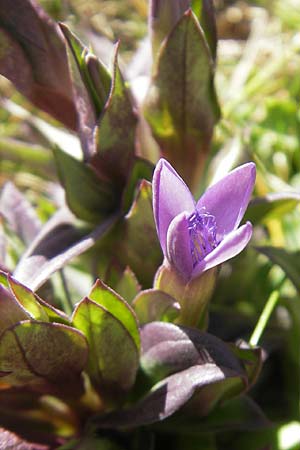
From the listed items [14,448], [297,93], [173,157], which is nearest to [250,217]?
[173,157]

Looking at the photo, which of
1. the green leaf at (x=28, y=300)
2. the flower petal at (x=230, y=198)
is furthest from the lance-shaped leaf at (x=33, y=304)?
the flower petal at (x=230, y=198)

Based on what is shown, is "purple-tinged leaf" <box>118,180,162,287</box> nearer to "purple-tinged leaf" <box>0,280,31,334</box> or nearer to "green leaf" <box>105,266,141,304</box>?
"green leaf" <box>105,266,141,304</box>

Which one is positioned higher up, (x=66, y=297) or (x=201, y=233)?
(x=201, y=233)

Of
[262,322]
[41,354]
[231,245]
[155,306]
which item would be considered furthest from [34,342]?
[262,322]

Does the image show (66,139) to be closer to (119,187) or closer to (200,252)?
(119,187)

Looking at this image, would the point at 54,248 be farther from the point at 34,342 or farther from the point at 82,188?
the point at 34,342

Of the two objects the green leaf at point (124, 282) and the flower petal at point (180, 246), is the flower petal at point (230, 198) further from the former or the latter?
the green leaf at point (124, 282)

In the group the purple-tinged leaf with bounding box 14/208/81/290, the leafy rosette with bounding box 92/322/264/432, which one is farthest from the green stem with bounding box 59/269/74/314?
the leafy rosette with bounding box 92/322/264/432
